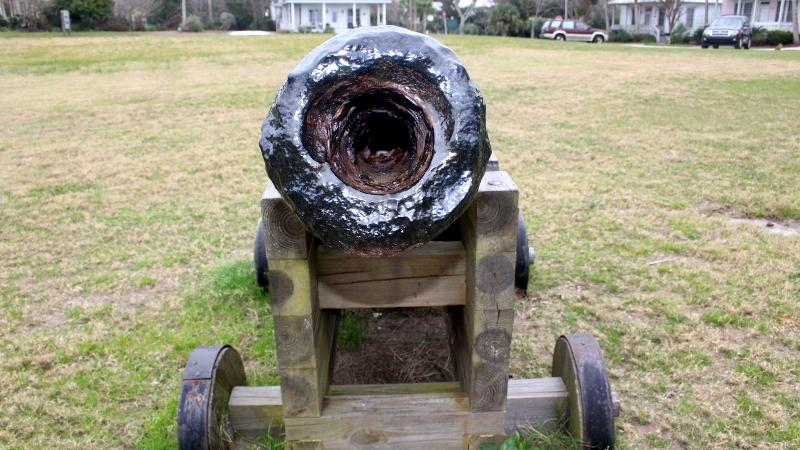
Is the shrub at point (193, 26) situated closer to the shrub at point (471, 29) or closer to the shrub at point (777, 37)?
the shrub at point (471, 29)

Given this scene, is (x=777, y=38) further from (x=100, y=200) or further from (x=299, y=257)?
(x=299, y=257)

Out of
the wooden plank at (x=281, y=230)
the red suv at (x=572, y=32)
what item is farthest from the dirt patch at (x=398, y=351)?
the red suv at (x=572, y=32)

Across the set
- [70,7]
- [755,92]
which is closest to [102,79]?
[755,92]

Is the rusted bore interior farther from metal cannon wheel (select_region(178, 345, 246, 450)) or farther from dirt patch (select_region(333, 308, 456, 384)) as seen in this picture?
dirt patch (select_region(333, 308, 456, 384))

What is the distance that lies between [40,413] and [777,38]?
3461cm

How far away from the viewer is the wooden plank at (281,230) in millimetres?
2035

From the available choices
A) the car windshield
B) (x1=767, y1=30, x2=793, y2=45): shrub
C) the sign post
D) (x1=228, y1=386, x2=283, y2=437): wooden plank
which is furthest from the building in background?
(x1=228, y1=386, x2=283, y2=437): wooden plank

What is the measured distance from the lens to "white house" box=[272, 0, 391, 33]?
5291 cm

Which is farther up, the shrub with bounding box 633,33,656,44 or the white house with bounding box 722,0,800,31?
the white house with bounding box 722,0,800,31

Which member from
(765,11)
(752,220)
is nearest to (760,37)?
(765,11)

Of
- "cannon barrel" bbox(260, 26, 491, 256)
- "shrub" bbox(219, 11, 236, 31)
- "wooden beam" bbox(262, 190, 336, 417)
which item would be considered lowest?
"wooden beam" bbox(262, 190, 336, 417)

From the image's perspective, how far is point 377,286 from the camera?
7.79ft

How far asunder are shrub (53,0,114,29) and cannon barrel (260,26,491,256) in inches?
1631

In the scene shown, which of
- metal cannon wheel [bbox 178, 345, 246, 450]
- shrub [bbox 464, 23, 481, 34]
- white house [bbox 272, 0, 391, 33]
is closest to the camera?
metal cannon wheel [bbox 178, 345, 246, 450]
